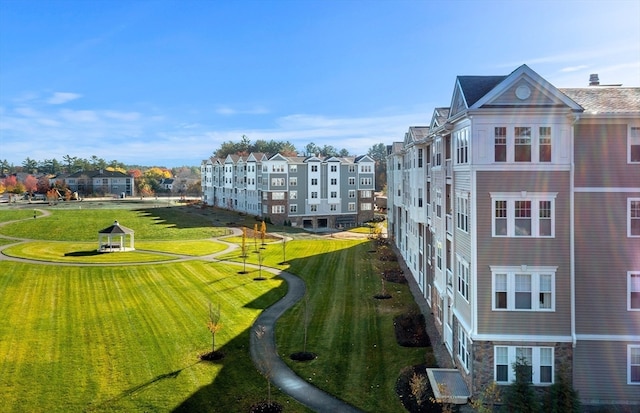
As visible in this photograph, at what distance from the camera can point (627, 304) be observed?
688 inches

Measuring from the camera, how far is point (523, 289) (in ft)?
57.2

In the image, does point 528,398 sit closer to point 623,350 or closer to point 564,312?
point 564,312

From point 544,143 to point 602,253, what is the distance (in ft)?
16.0

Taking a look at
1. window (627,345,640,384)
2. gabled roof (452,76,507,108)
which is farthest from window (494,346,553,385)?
gabled roof (452,76,507,108)

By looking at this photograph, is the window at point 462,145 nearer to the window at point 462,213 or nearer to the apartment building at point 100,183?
the window at point 462,213

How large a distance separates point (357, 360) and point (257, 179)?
59683 mm

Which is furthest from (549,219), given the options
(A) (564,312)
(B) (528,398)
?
(B) (528,398)

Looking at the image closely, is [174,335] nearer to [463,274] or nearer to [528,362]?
[463,274]

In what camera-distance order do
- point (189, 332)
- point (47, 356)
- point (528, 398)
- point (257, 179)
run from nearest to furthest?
point (528, 398) < point (47, 356) < point (189, 332) < point (257, 179)

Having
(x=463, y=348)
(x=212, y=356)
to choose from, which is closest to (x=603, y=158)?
(x=463, y=348)

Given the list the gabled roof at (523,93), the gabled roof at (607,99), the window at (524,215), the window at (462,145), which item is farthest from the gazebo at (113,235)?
the gabled roof at (607,99)

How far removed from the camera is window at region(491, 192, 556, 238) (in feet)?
56.6

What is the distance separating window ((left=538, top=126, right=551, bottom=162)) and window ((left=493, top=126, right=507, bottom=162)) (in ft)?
4.37

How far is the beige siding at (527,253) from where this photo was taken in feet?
56.6
